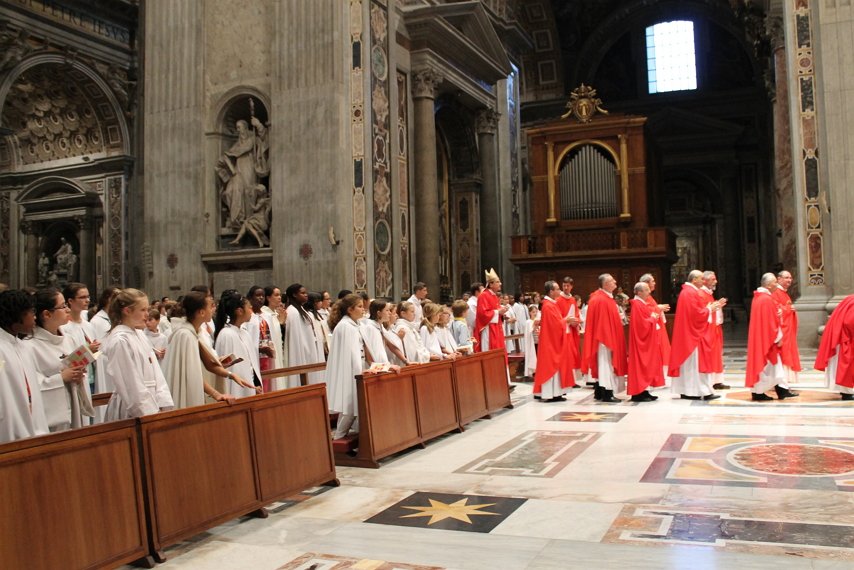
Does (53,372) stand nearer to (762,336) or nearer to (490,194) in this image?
(762,336)

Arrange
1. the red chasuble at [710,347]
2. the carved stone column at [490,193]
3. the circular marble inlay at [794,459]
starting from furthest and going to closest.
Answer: the carved stone column at [490,193] → the red chasuble at [710,347] → the circular marble inlay at [794,459]

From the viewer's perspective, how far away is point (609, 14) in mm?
29766

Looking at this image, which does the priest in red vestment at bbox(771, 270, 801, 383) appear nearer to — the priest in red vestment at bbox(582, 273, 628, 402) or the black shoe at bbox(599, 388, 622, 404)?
the priest in red vestment at bbox(582, 273, 628, 402)

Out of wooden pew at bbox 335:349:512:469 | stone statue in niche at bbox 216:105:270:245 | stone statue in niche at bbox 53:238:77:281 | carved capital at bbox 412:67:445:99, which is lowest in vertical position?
wooden pew at bbox 335:349:512:469

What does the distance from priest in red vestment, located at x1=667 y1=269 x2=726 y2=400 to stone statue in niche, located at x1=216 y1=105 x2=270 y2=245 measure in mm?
7737

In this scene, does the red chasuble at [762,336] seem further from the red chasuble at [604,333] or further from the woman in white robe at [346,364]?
the woman in white robe at [346,364]

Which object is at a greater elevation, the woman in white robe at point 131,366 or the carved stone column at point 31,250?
the carved stone column at point 31,250

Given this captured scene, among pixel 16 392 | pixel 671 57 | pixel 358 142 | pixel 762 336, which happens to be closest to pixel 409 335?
pixel 762 336

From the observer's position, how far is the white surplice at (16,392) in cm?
437

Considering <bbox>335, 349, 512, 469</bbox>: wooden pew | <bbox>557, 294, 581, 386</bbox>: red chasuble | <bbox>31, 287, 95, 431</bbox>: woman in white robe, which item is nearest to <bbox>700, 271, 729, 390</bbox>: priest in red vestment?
<bbox>557, 294, 581, 386</bbox>: red chasuble

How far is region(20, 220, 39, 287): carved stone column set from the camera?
67.8 feet

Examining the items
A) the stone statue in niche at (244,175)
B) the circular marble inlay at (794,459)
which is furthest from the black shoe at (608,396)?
the stone statue in niche at (244,175)

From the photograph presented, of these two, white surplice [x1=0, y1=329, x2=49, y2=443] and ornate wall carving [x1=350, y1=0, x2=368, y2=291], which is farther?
ornate wall carving [x1=350, y1=0, x2=368, y2=291]

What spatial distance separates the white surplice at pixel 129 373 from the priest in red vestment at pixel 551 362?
663 centimetres
